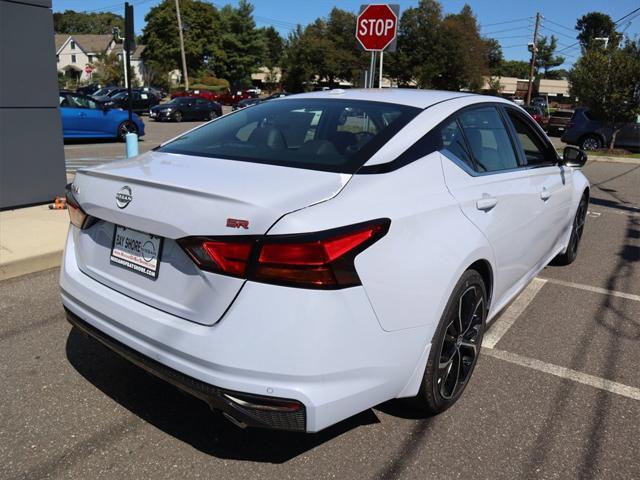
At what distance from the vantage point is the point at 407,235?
7.73 feet

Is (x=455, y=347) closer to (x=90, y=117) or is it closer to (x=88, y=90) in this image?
(x=90, y=117)

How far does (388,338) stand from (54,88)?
647 centimetres

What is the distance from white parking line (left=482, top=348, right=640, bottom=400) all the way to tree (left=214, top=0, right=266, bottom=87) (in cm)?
7440

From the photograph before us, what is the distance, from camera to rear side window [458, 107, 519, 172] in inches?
129

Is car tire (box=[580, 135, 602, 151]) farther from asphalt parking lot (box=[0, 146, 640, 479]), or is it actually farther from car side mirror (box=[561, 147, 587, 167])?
asphalt parking lot (box=[0, 146, 640, 479])

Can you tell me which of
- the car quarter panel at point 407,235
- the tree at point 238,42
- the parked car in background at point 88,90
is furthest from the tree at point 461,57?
the car quarter panel at point 407,235

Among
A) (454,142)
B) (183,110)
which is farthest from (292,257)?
(183,110)

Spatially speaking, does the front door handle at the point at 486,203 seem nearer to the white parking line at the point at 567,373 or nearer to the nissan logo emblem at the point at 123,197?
the white parking line at the point at 567,373

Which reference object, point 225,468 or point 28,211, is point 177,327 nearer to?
point 225,468

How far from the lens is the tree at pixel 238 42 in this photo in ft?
243

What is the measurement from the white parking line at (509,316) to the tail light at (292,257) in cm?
213

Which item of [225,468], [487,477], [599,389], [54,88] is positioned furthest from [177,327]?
[54,88]

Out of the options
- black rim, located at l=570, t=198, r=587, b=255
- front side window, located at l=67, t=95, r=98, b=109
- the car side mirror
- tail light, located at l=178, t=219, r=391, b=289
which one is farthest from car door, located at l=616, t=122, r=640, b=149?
tail light, located at l=178, t=219, r=391, b=289

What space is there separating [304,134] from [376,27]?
6.57 m
